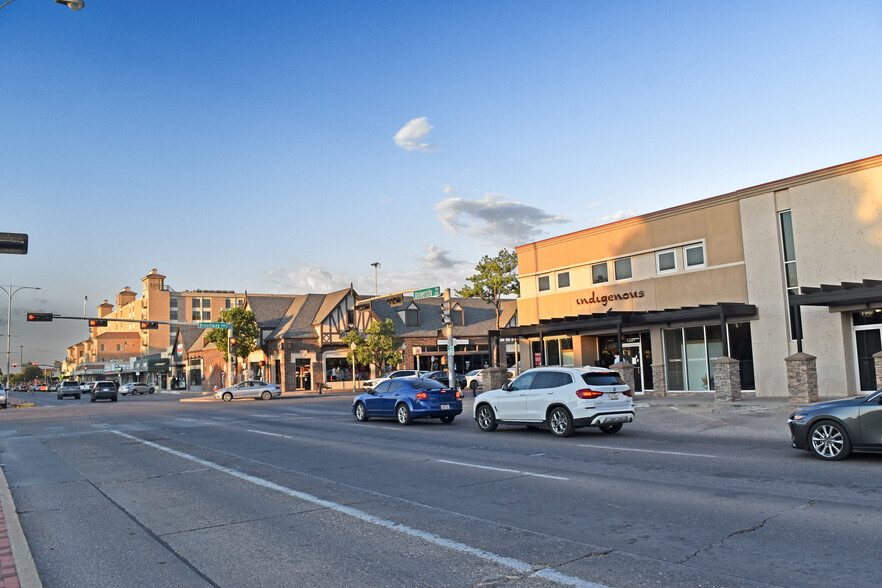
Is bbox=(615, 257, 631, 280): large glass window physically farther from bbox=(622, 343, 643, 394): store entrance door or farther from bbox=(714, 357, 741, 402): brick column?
bbox=(714, 357, 741, 402): brick column

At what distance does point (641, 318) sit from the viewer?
27.2m

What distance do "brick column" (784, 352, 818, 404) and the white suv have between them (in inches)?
281

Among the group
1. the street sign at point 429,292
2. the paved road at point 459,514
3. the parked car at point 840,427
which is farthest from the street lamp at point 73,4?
the street sign at point 429,292

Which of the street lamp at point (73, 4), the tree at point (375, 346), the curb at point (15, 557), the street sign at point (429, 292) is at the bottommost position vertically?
the curb at point (15, 557)

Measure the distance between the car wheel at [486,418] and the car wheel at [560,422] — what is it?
2.13 m

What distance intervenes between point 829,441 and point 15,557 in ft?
38.0

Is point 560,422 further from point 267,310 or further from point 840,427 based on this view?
point 267,310

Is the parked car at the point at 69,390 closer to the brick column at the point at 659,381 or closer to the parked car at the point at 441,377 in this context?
the parked car at the point at 441,377

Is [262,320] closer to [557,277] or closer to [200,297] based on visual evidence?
[557,277]

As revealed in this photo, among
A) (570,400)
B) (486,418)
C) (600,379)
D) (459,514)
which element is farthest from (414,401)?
(459,514)

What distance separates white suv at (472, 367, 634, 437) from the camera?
15.9 m

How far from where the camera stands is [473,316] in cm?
6353

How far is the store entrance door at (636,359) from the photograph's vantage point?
2991 cm

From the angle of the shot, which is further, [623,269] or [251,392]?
[251,392]
